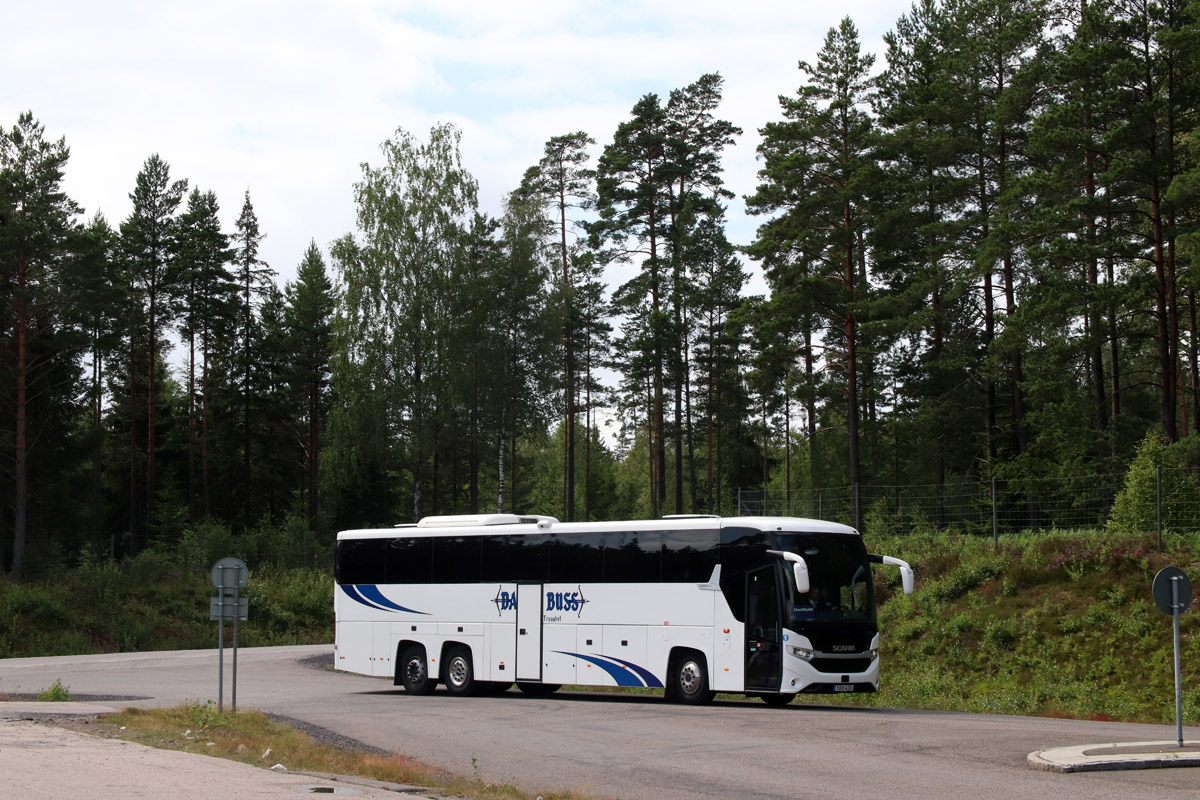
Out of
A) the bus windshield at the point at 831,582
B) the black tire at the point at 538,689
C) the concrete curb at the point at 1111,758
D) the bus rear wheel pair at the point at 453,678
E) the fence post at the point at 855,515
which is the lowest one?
the black tire at the point at 538,689

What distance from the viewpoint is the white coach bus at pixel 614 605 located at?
68.8ft

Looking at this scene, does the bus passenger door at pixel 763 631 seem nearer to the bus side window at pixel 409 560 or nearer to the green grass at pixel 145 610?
the bus side window at pixel 409 560

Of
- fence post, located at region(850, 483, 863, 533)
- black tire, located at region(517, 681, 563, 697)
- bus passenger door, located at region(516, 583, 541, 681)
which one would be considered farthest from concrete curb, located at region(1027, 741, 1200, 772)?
fence post, located at region(850, 483, 863, 533)

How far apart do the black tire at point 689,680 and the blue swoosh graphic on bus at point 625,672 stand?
0.35 m

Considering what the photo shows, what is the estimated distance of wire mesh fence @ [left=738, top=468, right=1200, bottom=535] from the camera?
28.0 m

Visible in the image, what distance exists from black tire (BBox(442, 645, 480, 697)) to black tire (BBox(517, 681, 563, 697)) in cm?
103

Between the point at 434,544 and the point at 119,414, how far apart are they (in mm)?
43055

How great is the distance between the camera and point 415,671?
85.1 ft

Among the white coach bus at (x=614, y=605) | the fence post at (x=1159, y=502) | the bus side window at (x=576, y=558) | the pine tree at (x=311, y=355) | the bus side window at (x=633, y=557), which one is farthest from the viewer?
the pine tree at (x=311, y=355)

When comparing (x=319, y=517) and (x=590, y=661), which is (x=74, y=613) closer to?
(x=319, y=517)

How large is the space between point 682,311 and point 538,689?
1427 inches

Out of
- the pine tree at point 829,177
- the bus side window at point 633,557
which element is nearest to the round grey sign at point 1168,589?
the bus side window at point 633,557

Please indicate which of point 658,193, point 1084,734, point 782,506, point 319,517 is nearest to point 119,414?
point 319,517

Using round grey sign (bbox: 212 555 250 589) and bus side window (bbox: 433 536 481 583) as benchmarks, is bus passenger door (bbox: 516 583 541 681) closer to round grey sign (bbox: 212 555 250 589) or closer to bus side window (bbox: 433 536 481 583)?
bus side window (bbox: 433 536 481 583)
